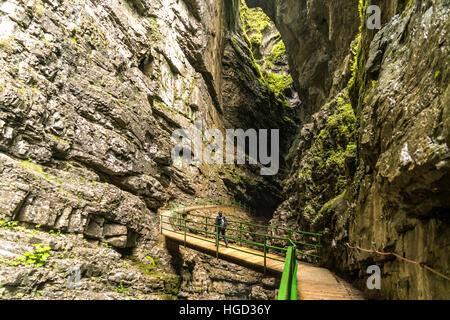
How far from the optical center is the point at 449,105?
255 centimetres

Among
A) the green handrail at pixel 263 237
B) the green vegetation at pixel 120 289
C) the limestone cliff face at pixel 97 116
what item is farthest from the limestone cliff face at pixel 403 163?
the limestone cliff face at pixel 97 116

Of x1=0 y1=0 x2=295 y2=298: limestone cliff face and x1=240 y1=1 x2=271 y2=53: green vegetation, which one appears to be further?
x1=240 y1=1 x2=271 y2=53: green vegetation

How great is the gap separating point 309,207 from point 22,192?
11753 millimetres

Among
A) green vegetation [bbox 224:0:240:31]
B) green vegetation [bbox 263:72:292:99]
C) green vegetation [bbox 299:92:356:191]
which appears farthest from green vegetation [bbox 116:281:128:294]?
green vegetation [bbox 263:72:292:99]

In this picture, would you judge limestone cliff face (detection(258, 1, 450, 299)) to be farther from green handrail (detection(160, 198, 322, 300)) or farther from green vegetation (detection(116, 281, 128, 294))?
green vegetation (detection(116, 281, 128, 294))

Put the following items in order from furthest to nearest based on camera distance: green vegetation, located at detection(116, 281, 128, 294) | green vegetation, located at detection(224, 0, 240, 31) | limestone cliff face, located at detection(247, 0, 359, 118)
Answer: green vegetation, located at detection(224, 0, 240, 31) < limestone cliff face, located at detection(247, 0, 359, 118) < green vegetation, located at detection(116, 281, 128, 294)

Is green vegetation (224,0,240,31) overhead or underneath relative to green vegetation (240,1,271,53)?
underneath

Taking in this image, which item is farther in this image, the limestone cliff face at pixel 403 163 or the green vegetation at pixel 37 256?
the green vegetation at pixel 37 256

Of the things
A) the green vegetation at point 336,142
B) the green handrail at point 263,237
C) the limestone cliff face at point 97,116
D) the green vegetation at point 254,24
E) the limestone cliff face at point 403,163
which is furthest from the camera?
the green vegetation at point 254,24

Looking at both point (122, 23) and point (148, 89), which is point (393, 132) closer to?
point (148, 89)

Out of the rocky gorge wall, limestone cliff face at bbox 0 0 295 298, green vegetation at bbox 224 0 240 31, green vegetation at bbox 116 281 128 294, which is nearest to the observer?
the rocky gorge wall

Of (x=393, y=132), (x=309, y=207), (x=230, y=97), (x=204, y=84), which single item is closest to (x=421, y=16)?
(x=393, y=132)

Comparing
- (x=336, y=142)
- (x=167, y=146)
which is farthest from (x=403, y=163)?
(x=167, y=146)

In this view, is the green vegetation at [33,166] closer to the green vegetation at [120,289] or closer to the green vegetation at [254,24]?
the green vegetation at [120,289]
